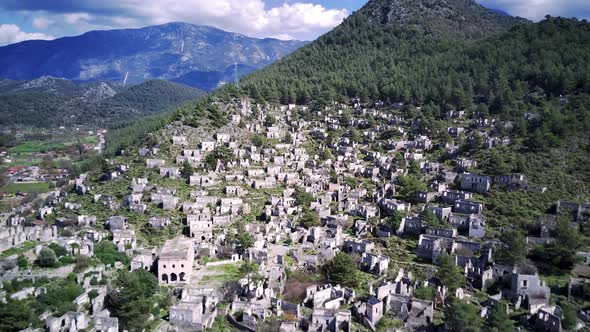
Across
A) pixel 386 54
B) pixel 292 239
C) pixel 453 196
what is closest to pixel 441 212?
pixel 453 196

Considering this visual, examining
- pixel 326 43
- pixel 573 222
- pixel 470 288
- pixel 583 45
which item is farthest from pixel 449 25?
pixel 470 288

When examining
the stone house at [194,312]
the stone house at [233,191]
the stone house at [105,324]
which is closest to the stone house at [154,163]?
the stone house at [233,191]

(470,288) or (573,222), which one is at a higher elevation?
(573,222)

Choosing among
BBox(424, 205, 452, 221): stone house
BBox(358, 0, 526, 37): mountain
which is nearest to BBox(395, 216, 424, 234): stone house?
BBox(424, 205, 452, 221): stone house

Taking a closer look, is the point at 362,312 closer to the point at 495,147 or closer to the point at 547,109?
the point at 495,147

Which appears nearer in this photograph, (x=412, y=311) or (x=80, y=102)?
(x=412, y=311)

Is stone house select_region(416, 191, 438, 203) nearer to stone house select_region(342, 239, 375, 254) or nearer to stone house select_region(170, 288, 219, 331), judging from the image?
stone house select_region(342, 239, 375, 254)

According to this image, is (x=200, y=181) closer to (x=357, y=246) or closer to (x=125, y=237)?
(x=125, y=237)
